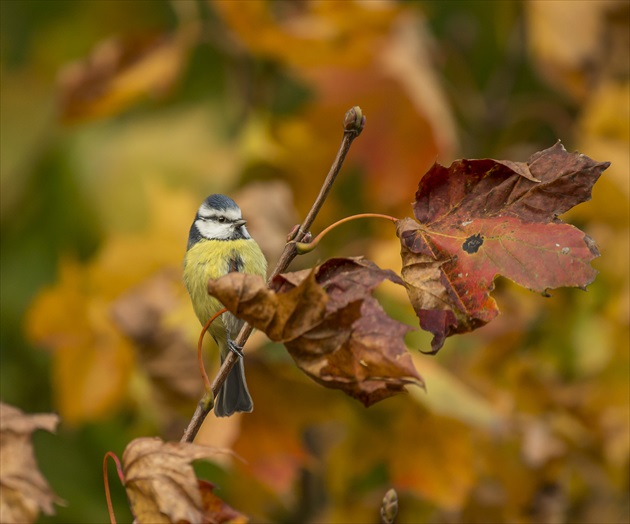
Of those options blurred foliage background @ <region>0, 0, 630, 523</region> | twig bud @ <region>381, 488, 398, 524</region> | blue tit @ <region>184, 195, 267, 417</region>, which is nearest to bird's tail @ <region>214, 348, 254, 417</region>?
blue tit @ <region>184, 195, 267, 417</region>

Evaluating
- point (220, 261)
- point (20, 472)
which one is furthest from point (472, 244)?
point (20, 472)

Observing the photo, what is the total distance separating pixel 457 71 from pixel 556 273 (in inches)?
63.0

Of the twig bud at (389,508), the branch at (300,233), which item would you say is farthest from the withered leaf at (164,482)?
the twig bud at (389,508)

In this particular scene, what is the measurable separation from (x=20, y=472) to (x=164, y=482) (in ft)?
0.50

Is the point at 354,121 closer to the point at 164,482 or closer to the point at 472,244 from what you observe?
the point at 472,244

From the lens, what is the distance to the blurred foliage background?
138cm

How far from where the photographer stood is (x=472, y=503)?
1.55 meters

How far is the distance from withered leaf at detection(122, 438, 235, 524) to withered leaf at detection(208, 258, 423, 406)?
9 cm

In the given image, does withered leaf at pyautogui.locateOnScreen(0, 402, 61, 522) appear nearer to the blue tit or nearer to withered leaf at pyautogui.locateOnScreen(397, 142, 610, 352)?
the blue tit

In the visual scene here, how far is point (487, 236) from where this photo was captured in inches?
23.9

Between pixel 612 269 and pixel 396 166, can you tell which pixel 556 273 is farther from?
pixel 612 269

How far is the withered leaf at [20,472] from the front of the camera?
0.69m

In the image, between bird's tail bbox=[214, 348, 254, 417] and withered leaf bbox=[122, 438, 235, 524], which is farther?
bird's tail bbox=[214, 348, 254, 417]

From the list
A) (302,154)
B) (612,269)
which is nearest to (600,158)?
(612,269)
